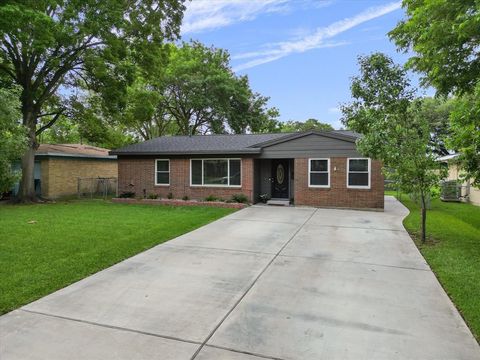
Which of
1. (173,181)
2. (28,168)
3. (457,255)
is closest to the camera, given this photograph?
(457,255)

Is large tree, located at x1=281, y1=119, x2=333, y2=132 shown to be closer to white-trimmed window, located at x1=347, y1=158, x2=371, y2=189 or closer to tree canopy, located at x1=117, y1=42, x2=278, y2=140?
tree canopy, located at x1=117, y1=42, x2=278, y2=140

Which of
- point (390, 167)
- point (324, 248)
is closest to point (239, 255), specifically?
point (324, 248)

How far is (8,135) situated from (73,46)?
10.2 metres

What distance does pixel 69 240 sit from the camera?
7.29 metres

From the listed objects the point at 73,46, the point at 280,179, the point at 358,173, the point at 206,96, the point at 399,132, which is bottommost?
the point at 280,179

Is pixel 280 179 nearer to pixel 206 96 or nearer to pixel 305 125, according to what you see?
pixel 206 96

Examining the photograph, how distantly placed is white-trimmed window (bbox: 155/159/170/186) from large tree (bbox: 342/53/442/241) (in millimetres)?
9784

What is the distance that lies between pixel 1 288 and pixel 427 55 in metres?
10.4

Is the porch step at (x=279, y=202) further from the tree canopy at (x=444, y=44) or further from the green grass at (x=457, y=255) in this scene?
the tree canopy at (x=444, y=44)

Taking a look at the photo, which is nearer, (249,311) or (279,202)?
(249,311)

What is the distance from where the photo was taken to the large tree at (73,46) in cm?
1205

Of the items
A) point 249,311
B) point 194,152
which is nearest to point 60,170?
point 194,152

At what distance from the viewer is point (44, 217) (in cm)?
1065

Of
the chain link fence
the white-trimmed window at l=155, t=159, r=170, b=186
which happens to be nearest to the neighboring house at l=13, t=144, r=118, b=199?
the chain link fence
